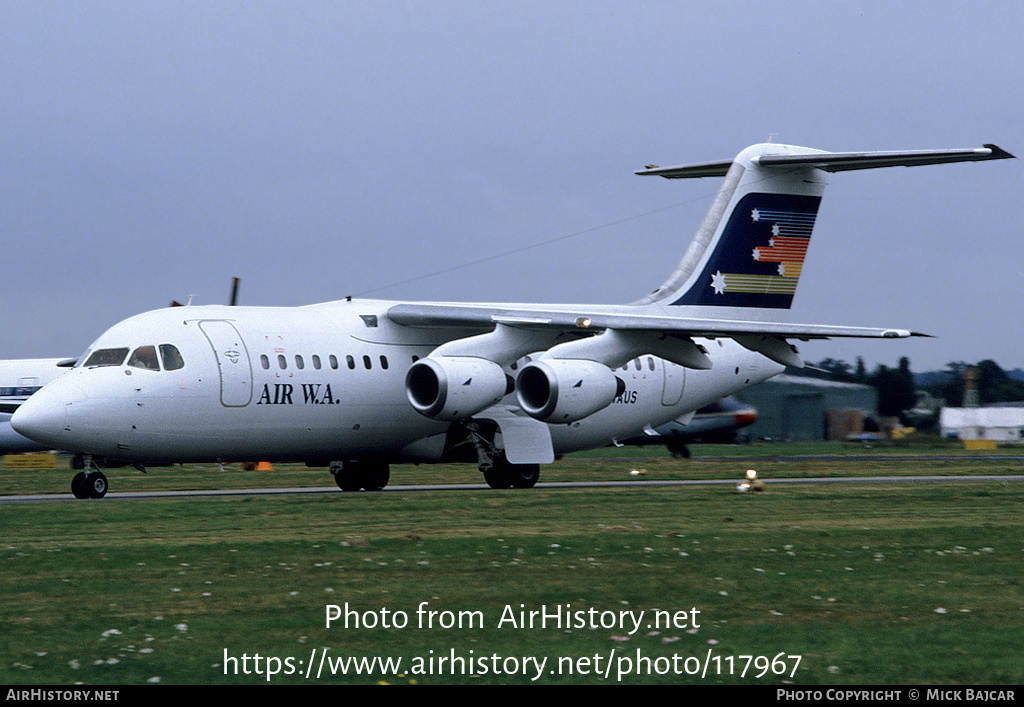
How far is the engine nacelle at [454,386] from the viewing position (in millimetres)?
26844

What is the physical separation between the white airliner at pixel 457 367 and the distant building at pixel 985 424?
61451 millimetres

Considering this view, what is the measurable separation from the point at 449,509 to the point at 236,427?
6436 mm

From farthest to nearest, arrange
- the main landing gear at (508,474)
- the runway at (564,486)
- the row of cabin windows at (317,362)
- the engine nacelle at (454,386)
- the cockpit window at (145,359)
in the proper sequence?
the main landing gear at (508,474) → the runway at (564,486) → the engine nacelle at (454,386) → the row of cabin windows at (317,362) → the cockpit window at (145,359)

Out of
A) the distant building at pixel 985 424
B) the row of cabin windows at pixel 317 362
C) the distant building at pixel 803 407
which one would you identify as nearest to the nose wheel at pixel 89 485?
the row of cabin windows at pixel 317 362

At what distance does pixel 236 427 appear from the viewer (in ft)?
84.7

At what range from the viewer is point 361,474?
29984 millimetres

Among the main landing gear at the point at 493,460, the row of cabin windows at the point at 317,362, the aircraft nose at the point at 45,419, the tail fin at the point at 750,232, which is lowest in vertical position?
the main landing gear at the point at 493,460

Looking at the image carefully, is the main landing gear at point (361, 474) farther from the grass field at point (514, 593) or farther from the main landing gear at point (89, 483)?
the grass field at point (514, 593)

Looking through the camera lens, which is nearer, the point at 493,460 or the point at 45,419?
the point at 45,419

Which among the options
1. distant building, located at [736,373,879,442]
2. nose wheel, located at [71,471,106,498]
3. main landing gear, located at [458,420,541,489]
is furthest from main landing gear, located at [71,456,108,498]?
distant building, located at [736,373,879,442]

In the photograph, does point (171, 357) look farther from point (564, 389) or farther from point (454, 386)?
point (564, 389)

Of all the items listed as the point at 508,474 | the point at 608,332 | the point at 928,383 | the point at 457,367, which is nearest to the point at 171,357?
the point at 457,367

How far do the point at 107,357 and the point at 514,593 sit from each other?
1537 centimetres
